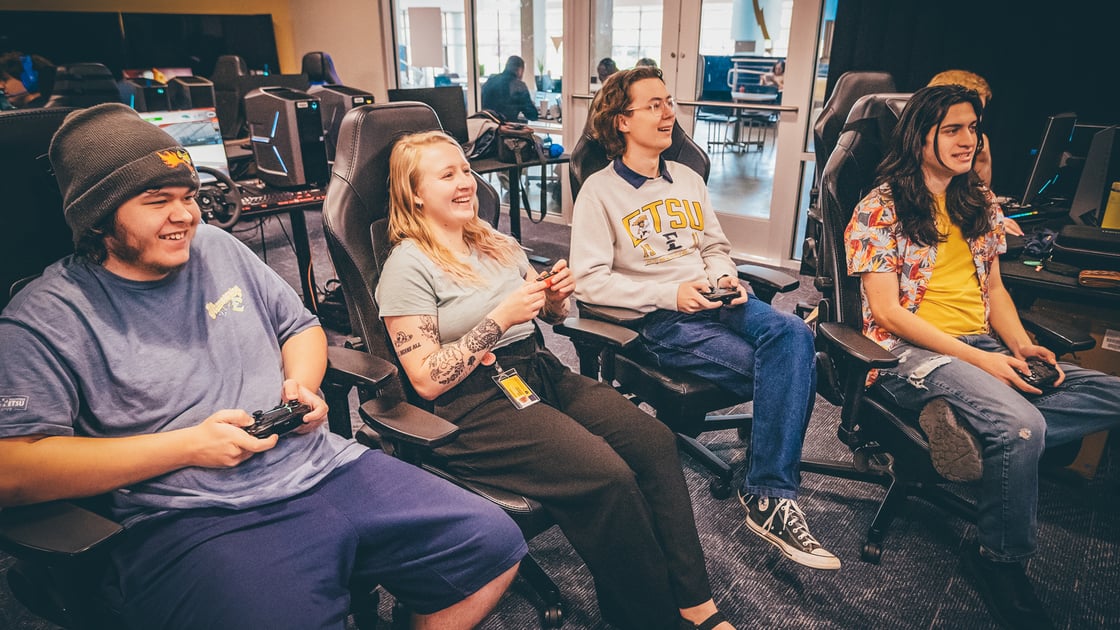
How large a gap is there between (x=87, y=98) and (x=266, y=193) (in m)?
0.94

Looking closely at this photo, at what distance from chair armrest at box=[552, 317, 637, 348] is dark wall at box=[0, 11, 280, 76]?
20.6 feet

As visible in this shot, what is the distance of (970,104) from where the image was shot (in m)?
1.82

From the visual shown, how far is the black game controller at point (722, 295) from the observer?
76.4 inches

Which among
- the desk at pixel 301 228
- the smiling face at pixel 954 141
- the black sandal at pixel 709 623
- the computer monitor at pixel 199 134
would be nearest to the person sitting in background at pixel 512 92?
the desk at pixel 301 228

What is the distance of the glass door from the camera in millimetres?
4074

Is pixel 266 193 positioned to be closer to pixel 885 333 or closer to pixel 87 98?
pixel 87 98

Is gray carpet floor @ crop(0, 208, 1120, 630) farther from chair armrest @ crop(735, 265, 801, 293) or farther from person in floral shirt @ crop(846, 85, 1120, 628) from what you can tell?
chair armrest @ crop(735, 265, 801, 293)

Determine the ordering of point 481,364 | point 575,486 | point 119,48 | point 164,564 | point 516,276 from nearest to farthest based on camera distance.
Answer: point 164,564 < point 575,486 < point 481,364 < point 516,276 < point 119,48

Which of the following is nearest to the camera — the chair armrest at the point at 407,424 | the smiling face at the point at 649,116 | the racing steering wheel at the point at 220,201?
the chair armrest at the point at 407,424

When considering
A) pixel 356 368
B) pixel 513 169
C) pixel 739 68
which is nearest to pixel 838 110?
pixel 739 68

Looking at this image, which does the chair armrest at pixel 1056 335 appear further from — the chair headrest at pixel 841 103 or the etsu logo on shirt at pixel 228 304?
the etsu logo on shirt at pixel 228 304

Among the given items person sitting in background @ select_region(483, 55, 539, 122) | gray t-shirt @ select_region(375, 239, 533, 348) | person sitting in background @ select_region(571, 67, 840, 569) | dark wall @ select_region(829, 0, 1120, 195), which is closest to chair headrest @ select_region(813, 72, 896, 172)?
dark wall @ select_region(829, 0, 1120, 195)

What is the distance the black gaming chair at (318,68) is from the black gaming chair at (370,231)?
3.68m

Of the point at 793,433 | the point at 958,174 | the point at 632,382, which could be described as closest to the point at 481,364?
the point at 632,382
